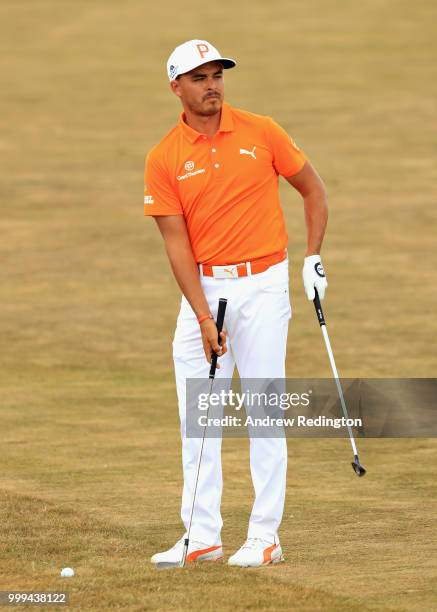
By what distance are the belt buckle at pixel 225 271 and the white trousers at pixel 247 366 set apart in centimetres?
3

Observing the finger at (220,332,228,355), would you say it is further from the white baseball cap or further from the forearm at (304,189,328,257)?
the white baseball cap

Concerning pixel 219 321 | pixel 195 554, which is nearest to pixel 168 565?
pixel 195 554

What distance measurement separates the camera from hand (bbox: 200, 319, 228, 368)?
25.3 feet

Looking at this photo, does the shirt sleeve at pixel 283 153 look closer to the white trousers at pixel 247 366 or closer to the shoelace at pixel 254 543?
the white trousers at pixel 247 366

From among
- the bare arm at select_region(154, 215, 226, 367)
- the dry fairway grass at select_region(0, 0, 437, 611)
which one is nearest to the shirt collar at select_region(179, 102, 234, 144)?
the bare arm at select_region(154, 215, 226, 367)

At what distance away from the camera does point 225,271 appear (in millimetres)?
7863

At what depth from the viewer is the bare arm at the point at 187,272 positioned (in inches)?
305

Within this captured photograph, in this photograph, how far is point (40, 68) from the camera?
30.5 m

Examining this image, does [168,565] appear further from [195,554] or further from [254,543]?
[254,543]

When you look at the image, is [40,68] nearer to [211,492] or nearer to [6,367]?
[6,367]

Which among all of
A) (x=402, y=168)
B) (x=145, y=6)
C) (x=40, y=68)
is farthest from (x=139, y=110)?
(x=145, y=6)

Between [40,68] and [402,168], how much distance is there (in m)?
9.67

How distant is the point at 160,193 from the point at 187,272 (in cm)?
45

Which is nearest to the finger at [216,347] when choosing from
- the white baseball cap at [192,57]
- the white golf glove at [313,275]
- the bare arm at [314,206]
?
the white golf glove at [313,275]
